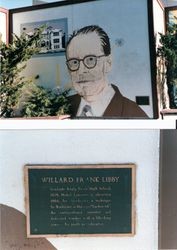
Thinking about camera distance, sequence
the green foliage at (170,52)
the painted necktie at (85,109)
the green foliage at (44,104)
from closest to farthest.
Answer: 1. the green foliage at (44,104)
2. the green foliage at (170,52)
3. the painted necktie at (85,109)

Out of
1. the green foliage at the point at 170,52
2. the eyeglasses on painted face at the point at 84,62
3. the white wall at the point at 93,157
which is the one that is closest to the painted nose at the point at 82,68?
the eyeglasses on painted face at the point at 84,62

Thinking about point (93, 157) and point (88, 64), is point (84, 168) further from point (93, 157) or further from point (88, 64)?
point (88, 64)

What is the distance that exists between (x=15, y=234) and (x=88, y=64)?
14.9 m

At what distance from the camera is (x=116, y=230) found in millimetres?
3477

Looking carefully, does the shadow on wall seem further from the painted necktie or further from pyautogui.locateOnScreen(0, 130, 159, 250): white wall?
the painted necktie

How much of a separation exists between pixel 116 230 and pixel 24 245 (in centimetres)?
86

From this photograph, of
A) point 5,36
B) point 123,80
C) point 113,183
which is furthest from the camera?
point 5,36

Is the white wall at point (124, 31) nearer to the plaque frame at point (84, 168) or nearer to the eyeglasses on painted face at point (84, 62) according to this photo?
the eyeglasses on painted face at point (84, 62)

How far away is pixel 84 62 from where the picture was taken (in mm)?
18000

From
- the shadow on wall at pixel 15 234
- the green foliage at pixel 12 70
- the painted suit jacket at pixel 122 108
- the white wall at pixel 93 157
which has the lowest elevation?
the shadow on wall at pixel 15 234

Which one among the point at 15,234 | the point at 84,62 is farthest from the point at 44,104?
the point at 15,234

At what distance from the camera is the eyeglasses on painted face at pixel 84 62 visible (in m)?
17.8

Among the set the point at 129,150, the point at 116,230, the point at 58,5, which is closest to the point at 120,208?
the point at 116,230

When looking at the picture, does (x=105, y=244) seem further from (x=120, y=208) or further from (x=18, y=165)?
(x=18, y=165)
